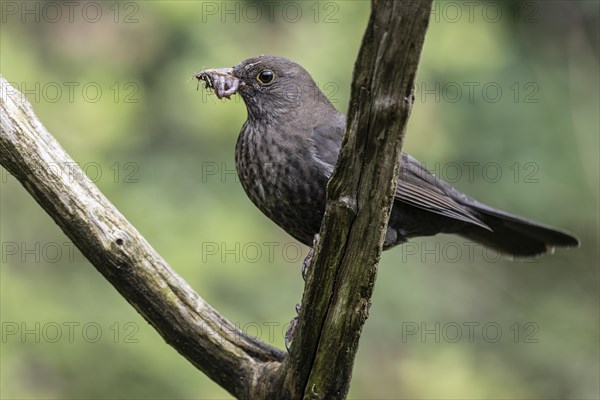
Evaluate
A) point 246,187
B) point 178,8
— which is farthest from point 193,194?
point 246,187

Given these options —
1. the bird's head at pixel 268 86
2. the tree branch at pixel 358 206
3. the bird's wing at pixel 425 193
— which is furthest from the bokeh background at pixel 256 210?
the tree branch at pixel 358 206

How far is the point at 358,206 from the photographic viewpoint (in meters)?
3.21

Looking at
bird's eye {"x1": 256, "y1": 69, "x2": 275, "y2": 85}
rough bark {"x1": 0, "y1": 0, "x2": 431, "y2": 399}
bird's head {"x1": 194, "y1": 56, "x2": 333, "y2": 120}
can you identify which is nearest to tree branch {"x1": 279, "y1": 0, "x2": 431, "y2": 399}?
rough bark {"x1": 0, "y1": 0, "x2": 431, "y2": 399}

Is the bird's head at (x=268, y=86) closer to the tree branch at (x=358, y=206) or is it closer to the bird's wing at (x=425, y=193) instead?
the bird's wing at (x=425, y=193)

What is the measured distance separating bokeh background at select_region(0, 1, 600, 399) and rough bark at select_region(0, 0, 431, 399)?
1.34 metres

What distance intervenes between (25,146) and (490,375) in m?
4.39

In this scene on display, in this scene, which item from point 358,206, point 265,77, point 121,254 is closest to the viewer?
point 358,206

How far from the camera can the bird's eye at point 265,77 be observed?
4660 mm

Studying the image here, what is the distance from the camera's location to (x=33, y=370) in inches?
225

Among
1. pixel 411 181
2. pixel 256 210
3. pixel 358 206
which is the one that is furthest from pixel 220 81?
pixel 256 210

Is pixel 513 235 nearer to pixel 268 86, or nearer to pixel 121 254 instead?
pixel 268 86

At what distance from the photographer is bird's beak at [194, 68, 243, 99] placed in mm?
4531

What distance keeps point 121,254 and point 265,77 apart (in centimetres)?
137

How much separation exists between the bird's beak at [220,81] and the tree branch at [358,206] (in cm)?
146
